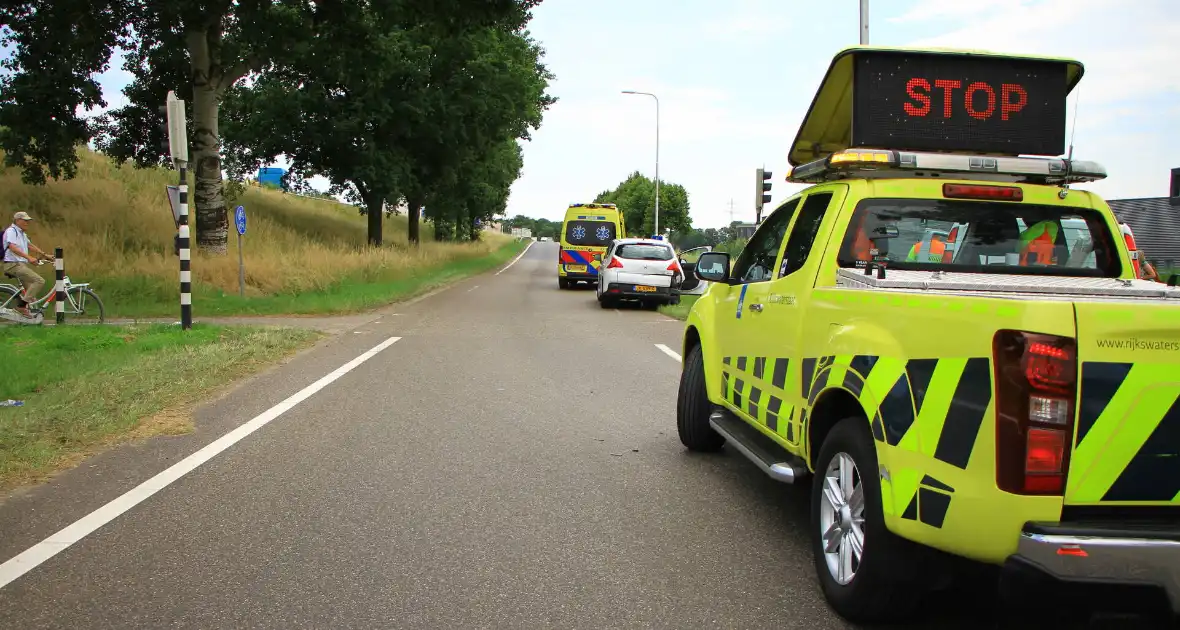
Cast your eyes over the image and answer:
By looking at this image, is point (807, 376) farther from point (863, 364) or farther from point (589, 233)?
point (589, 233)

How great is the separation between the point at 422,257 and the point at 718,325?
31763mm

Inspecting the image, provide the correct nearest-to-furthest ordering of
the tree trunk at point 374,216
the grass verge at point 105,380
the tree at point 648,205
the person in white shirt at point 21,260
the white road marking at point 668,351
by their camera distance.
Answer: the grass verge at point 105,380, the white road marking at point 668,351, the person in white shirt at point 21,260, the tree trunk at point 374,216, the tree at point 648,205

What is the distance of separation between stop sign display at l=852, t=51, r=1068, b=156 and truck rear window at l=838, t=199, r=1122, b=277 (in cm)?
60

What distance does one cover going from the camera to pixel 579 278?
29.6m

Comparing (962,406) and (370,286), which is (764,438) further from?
(370,286)

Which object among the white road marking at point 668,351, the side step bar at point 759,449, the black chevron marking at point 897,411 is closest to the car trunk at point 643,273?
the white road marking at point 668,351

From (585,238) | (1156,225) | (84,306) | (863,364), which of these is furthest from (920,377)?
(1156,225)

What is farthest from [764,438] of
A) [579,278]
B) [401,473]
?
[579,278]

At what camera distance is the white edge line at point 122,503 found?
3.96 meters

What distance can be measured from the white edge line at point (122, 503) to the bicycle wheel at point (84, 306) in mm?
8551

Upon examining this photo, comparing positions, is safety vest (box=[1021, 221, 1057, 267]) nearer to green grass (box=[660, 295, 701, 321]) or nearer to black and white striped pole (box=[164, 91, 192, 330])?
black and white striped pole (box=[164, 91, 192, 330])

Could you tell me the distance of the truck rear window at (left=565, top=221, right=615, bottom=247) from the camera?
2969 cm

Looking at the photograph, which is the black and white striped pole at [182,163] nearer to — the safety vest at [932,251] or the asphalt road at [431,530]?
the asphalt road at [431,530]

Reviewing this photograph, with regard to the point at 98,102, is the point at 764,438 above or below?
below
